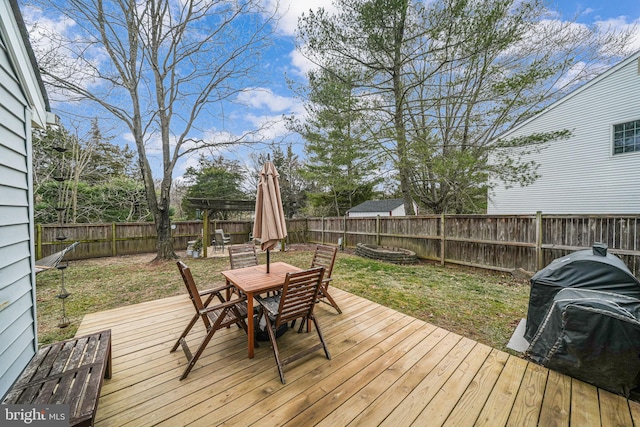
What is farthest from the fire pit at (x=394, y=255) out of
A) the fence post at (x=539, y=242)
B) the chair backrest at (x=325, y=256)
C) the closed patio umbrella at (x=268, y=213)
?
the closed patio umbrella at (x=268, y=213)

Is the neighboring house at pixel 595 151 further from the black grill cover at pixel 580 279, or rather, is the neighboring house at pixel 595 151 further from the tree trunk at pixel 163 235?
the tree trunk at pixel 163 235

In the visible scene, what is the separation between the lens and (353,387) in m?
2.04

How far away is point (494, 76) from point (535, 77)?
2.64 metres

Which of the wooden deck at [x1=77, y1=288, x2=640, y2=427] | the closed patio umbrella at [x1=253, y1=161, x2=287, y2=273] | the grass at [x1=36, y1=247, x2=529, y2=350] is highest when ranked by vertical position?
the closed patio umbrella at [x1=253, y1=161, x2=287, y2=273]

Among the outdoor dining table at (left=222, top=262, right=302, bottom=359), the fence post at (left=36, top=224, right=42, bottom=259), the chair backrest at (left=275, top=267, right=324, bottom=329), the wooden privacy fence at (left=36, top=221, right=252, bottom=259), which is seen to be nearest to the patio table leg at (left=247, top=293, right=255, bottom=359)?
the outdoor dining table at (left=222, top=262, right=302, bottom=359)

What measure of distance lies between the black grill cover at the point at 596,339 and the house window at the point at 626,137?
9641 millimetres

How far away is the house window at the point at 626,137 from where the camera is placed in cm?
760

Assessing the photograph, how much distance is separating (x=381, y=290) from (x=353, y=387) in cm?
286

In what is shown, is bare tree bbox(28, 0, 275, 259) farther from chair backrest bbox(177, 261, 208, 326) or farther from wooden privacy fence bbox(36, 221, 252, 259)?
chair backrest bbox(177, 261, 208, 326)

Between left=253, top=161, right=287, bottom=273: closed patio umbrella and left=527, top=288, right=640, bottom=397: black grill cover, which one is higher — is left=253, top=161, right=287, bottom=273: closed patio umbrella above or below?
above

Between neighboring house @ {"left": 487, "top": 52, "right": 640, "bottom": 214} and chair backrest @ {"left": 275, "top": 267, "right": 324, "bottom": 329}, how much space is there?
30.0 ft

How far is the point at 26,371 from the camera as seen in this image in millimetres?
1751

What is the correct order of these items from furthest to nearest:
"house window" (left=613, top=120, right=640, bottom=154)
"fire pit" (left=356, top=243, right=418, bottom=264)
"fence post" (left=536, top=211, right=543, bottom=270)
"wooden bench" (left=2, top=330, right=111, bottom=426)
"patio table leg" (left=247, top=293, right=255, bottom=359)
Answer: "house window" (left=613, top=120, right=640, bottom=154) < "fire pit" (left=356, top=243, right=418, bottom=264) < "fence post" (left=536, top=211, right=543, bottom=270) < "patio table leg" (left=247, top=293, right=255, bottom=359) < "wooden bench" (left=2, top=330, right=111, bottom=426)

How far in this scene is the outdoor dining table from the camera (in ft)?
8.20
